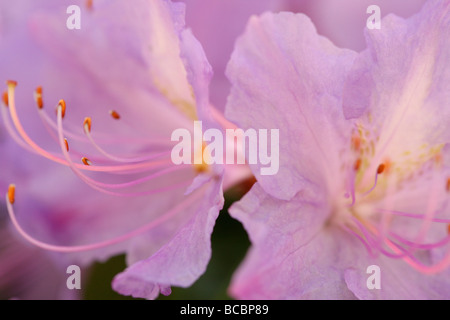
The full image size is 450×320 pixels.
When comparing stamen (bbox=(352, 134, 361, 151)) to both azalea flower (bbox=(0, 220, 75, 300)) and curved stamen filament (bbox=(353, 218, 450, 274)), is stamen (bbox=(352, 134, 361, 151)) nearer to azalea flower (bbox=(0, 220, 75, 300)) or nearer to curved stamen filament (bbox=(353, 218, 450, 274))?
curved stamen filament (bbox=(353, 218, 450, 274))

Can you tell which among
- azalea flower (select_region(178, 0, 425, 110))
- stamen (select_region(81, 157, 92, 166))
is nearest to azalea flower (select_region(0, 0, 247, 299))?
stamen (select_region(81, 157, 92, 166))

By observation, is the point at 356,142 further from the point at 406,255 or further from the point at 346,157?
the point at 406,255

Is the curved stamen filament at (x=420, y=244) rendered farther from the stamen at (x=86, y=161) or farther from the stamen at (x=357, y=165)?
the stamen at (x=86, y=161)

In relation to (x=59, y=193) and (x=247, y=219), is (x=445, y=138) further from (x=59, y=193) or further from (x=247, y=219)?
(x=59, y=193)

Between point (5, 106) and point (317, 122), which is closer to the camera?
point (317, 122)

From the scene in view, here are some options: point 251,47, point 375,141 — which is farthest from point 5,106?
point 375,141
